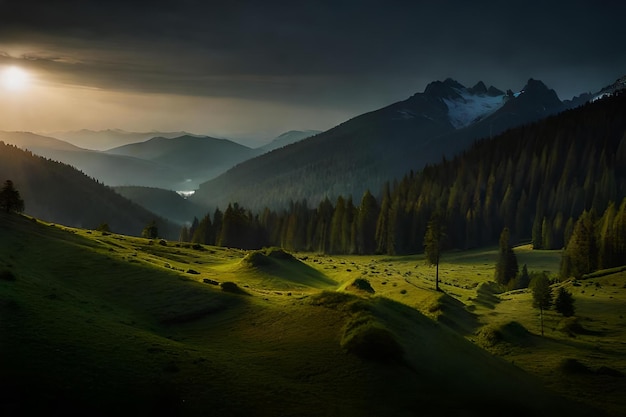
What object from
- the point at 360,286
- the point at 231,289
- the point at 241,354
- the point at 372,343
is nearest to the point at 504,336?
the point at 360,286

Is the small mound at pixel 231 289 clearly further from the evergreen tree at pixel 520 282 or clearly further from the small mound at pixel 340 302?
the evergreen tree at pixel 520 282

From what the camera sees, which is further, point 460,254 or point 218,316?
point 460,254

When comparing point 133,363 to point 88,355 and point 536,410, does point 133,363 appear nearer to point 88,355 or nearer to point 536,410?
point 88,355

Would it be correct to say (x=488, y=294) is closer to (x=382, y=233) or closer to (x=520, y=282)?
(x=520, y=282)

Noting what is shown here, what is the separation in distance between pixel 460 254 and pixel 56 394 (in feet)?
561

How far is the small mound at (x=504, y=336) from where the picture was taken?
52594 millimetres

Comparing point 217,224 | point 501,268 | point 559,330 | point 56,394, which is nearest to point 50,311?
point 56,394

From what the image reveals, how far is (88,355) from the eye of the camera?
76.7ft

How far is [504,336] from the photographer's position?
53.8 m

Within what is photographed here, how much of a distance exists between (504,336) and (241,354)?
3714cm

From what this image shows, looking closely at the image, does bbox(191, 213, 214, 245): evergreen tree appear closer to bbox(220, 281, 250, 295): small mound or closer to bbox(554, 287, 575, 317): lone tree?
bbox(554, 287, 575, 317): lone tree

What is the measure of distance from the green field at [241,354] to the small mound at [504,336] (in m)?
0.16

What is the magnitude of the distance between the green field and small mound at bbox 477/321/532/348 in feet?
A: 0.53

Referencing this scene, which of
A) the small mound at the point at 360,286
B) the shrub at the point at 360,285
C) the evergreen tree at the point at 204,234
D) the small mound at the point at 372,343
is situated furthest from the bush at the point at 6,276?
Answer: the evergreen tree at the point at 204,234
